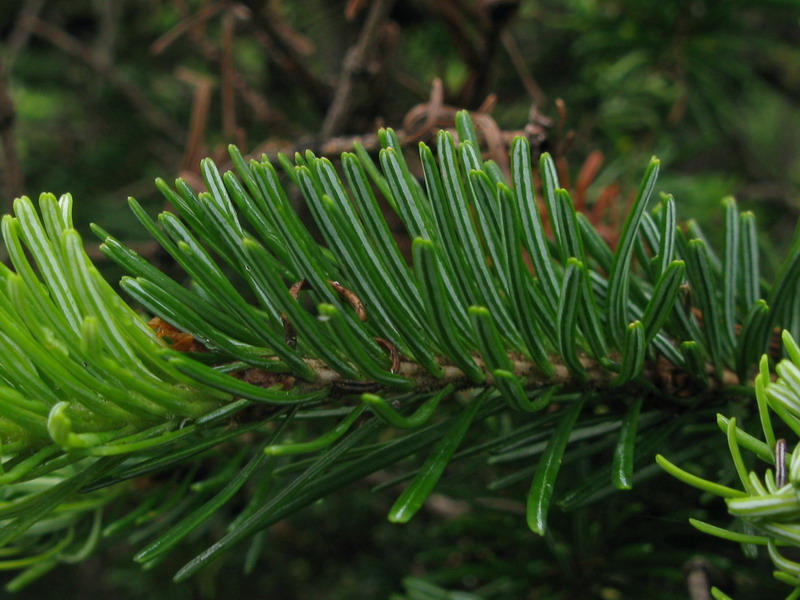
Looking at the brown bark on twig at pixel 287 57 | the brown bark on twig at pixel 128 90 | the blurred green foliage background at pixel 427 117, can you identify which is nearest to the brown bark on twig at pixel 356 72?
the blurred green foliage background at pixel 427 117

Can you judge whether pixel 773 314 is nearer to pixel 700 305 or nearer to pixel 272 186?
pixel 700 305

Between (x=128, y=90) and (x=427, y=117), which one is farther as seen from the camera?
(x=128, y=90)

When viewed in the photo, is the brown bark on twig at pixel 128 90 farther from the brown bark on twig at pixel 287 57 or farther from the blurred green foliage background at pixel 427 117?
the brown bark on twig at pixel 287 57

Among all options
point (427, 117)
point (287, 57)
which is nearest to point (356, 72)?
point (427, 117)

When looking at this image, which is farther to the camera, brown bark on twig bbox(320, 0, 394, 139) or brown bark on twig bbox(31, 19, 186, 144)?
brown bark on twig bbox(31, 19, 186, 144)

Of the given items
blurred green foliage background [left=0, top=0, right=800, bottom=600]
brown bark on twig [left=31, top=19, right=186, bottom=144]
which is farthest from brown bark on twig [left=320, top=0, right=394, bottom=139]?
brown bark on twig [left=31, top=19, right=186, bottom=144]

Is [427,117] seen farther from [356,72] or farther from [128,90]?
[128,90]

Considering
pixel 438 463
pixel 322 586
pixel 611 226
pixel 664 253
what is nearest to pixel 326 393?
pixel 438 463

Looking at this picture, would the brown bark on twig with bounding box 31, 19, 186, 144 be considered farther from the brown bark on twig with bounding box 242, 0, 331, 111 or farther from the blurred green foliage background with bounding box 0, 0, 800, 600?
the brown bark on twig with bounding box 242, 0, 331, 111
